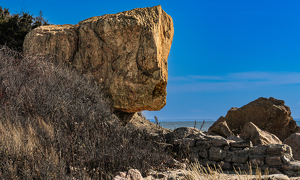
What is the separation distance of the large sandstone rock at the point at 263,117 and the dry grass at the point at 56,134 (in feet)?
20.6

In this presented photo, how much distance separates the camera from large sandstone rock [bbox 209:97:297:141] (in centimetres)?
1127

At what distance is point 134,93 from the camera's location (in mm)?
8828

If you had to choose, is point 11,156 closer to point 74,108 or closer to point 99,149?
point 99,149

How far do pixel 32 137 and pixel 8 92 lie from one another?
232 centimetres

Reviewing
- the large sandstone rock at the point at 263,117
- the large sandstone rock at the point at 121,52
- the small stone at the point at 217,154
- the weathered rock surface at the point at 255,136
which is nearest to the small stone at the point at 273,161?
the small stone at the point at 217,154

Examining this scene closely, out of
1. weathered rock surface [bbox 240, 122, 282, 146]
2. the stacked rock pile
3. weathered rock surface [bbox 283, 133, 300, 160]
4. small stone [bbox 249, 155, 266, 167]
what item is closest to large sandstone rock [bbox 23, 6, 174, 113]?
the stacked rock pile

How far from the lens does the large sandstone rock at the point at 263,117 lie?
444 inches

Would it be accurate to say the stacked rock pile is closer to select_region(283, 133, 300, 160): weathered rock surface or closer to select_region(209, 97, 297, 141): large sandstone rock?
select_region(283, 133, 300, 160): weathered rock surface

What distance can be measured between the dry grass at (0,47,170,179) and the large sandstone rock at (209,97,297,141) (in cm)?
629

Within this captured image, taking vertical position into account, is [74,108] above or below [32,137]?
above

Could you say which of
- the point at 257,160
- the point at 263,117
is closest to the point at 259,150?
the point at 257,160

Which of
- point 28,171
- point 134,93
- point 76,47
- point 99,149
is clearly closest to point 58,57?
point 76,47

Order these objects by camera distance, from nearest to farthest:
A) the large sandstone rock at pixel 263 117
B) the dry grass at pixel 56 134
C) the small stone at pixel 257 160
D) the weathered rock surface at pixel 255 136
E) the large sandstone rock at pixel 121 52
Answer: the dry grass at pixel 56 134 → the small stone at pixel 257 160 → the weathered rock surface at pixel 255 136 → the large sandstone rock at pixel 121 52 → the large sandstone rock at pixel 263 117

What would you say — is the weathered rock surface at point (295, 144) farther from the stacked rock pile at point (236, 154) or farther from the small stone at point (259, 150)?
the small stone at point (259, 150)
